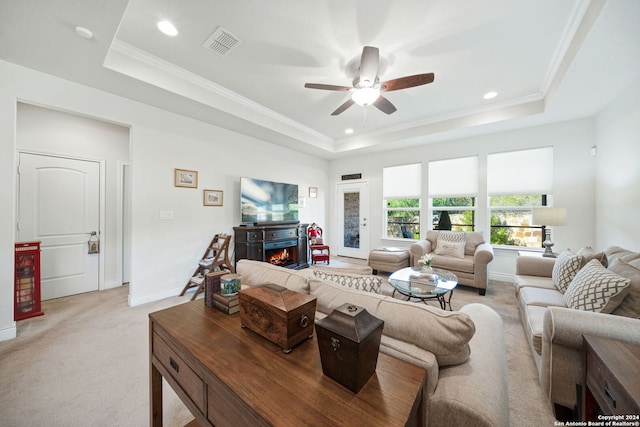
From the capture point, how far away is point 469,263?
3.56m

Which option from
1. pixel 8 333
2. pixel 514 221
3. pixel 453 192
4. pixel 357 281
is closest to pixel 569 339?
pixel 357 281

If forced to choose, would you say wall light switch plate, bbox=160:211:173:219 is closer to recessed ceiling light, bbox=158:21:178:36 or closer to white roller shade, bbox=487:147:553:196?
recessed ceiling light, bbox=158:21:178:36

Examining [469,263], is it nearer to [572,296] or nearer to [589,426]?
[572,296]

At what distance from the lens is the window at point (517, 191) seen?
390 cm

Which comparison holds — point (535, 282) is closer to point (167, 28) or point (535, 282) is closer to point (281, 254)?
point (281, 254)

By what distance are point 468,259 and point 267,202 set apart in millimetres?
3656

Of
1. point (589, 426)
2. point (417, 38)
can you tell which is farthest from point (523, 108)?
point (589, 426)

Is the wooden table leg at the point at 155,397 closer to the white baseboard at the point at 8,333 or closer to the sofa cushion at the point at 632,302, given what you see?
the white baseboard at the point at 8,333

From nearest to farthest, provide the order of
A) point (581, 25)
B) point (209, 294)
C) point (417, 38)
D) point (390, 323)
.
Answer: point (390, 323) → point (209, 294) → point (581, 25) → point (417, 38)

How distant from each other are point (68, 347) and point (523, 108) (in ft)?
20.7

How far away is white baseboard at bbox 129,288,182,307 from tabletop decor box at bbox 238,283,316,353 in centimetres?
294

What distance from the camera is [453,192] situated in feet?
15.4

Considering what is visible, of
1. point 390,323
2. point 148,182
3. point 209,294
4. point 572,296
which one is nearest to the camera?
point 390,323

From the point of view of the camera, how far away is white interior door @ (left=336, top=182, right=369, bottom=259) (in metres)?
5.92
